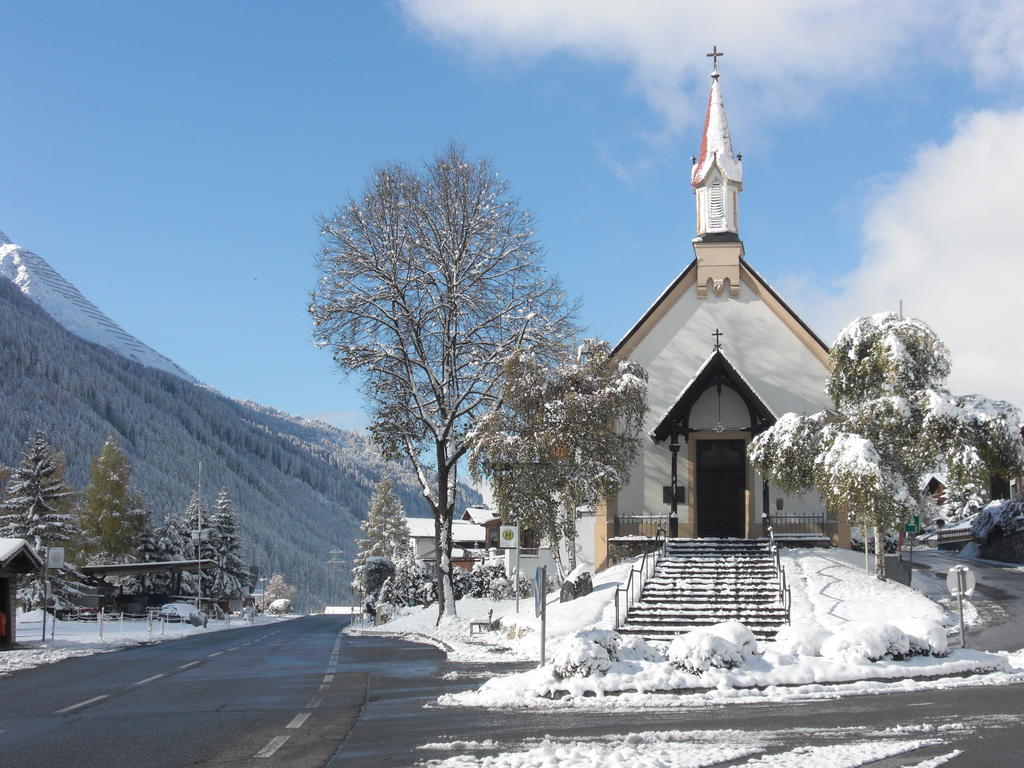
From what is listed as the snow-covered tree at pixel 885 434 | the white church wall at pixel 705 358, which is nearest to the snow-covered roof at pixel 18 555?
the white church wall at pixel 705 358

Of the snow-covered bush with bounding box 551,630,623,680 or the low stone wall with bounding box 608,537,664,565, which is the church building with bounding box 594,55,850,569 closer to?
the low stone wall with bounding box 608,537,664,565

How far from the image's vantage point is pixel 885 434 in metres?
26.3

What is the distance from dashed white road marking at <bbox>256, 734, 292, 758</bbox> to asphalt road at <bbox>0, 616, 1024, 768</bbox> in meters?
0.01

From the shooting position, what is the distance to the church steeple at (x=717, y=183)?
3438 cm

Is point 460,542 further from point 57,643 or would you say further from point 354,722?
point 354,722

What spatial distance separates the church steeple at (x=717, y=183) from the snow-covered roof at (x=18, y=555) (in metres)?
22.6

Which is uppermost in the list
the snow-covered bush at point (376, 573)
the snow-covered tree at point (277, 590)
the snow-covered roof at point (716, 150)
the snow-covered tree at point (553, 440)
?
the snow-covered roof at point (716, 150)

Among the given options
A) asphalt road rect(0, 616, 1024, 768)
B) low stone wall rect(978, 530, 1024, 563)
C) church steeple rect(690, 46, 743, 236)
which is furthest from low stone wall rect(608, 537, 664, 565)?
low stone wall rect(978, 530, 1024, 563)

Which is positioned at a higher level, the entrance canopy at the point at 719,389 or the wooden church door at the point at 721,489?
the entrance canopy at the point at 719,389

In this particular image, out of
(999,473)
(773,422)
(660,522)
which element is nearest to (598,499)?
(660,522)

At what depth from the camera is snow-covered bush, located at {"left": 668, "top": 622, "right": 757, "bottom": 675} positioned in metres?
15.2

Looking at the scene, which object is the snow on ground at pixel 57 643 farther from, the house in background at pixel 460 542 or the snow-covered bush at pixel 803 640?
the house in background at pixel 460 542

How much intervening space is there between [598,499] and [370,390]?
801 centimetres

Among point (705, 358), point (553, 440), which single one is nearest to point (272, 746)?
point (553, 440)
